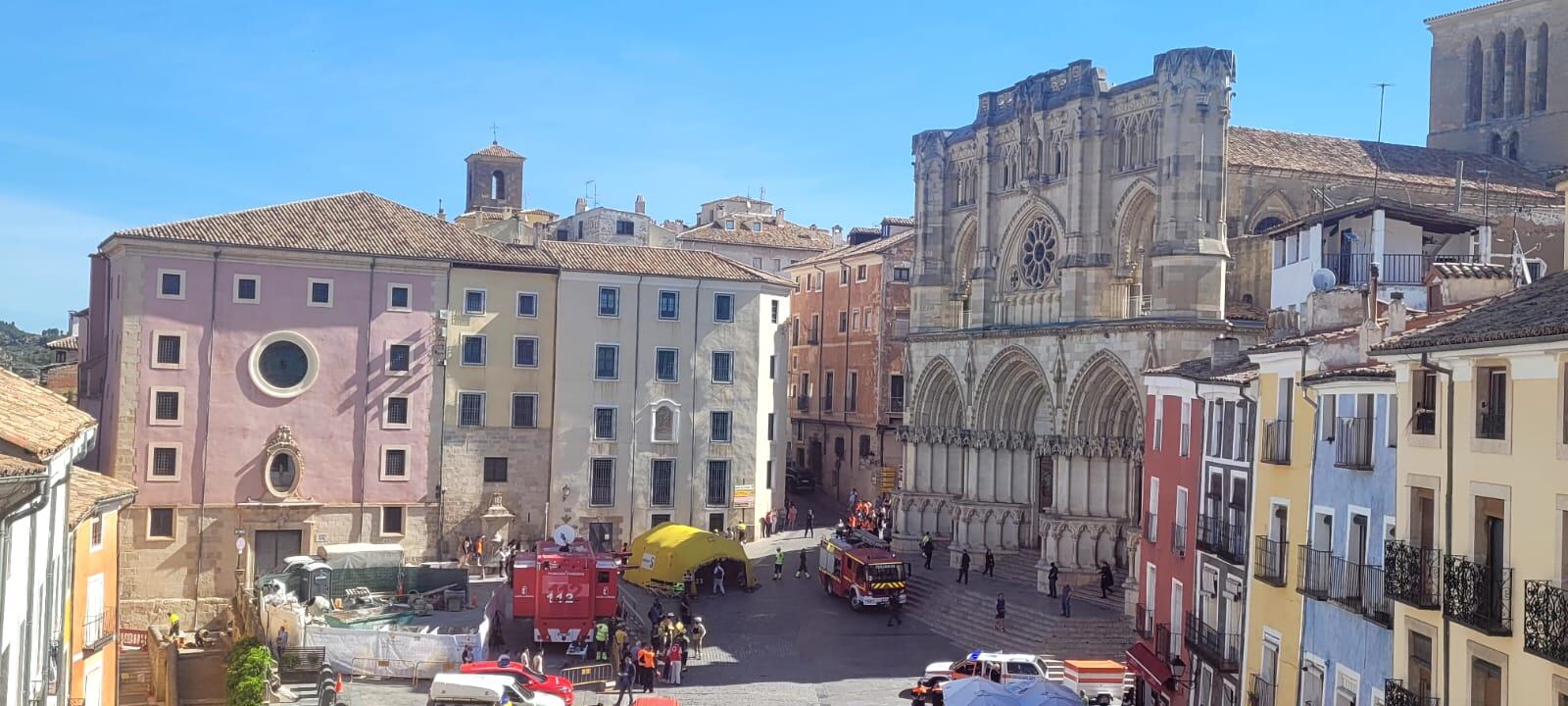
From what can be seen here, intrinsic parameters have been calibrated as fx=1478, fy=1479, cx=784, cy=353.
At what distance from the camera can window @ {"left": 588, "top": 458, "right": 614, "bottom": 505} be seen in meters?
56.6

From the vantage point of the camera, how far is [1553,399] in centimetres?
1662

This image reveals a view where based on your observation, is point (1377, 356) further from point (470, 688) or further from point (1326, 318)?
point (470, 688)

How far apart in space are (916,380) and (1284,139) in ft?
54.6

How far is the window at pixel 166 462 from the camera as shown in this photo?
166 ft

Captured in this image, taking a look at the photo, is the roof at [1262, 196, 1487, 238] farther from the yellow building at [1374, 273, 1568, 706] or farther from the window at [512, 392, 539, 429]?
the window at [512, 392, 539, 429]

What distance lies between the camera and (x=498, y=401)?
5553cm

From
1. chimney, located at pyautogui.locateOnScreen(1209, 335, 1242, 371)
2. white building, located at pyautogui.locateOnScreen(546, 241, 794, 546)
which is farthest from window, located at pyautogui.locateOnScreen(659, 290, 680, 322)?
chimney, located at pyautogui.locateOnScreen(1209, 335, 1242, 371)

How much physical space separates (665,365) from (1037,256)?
14976mm

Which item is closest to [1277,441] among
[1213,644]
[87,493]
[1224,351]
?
[1213,644]

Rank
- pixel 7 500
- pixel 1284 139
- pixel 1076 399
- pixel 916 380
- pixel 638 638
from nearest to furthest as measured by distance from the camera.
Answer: pixel 7 500, pixel 638 638, pixel 1076 399, pixel 1284 139, pixel 916 380

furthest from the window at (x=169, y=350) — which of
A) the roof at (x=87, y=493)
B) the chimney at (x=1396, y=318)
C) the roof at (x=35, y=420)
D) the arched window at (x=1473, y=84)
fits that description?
the arched window at (x=1473, y=84)

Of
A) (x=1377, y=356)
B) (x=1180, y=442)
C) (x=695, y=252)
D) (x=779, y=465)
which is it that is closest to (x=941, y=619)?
(x=1180, y=442)

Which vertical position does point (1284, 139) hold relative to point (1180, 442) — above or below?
above

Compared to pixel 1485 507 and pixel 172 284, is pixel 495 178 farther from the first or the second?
pixel 1485 507
